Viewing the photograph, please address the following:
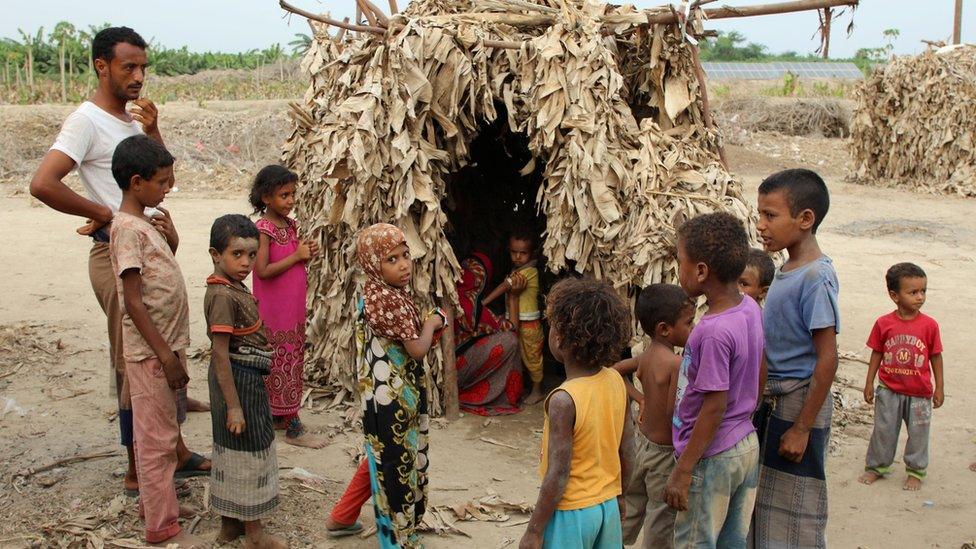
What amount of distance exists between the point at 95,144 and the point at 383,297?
5.14 feet

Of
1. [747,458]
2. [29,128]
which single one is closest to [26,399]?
[747,458]

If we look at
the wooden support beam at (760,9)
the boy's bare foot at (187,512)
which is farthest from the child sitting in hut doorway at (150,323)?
the wooden support beam at (760,9)

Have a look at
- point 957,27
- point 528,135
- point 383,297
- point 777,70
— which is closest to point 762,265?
point 528,135

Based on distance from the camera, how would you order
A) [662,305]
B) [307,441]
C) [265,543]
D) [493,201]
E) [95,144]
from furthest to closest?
[493,201]
[307,441]
[95,144]
[265,543]
[662,305]

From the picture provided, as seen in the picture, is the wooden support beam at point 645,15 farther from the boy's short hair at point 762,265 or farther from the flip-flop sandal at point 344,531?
the flip-flop sandal at point 344,531

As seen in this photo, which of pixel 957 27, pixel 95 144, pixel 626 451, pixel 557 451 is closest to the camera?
pixel 557 451

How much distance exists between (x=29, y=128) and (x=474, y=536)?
16.4 m

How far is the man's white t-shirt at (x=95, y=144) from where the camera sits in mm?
3627

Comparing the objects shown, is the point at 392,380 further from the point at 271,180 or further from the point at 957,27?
the point at 957,27

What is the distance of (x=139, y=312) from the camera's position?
10.8ft

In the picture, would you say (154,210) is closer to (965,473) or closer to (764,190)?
(764,190)

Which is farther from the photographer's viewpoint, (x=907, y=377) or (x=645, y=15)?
(x=645, y=15)

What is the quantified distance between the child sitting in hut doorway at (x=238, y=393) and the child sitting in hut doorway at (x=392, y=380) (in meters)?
0.46

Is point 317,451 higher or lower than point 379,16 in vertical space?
lower
